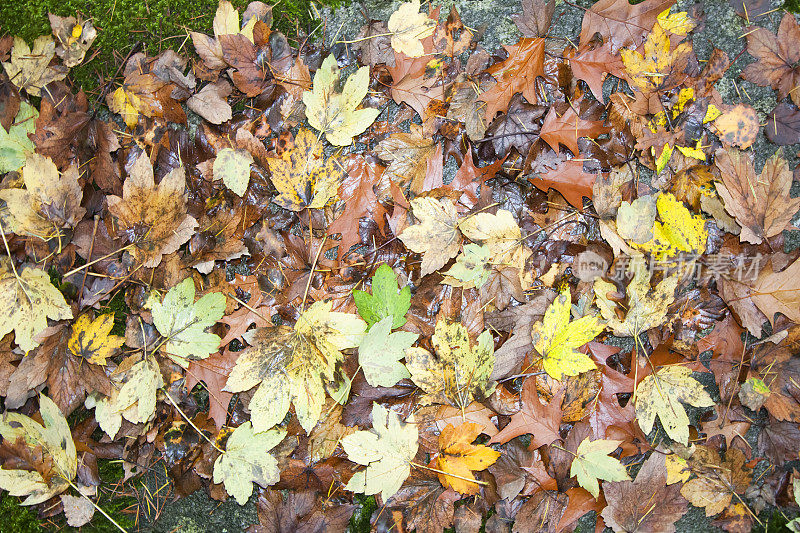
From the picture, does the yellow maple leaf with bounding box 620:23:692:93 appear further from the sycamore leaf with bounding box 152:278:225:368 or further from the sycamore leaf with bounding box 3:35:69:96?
the sycamore leaf with bounding box 3:35:69:96

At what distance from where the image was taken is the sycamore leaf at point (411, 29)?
202cm

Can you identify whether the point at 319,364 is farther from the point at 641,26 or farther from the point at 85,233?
the point at 641,26

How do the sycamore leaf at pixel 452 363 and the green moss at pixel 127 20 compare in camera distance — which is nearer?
the sycamore leaf at pixel 452 363

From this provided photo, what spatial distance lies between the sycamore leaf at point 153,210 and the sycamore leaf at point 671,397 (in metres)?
1.91

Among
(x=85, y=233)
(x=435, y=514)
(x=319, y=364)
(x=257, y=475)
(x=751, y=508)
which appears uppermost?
(x=85, y=233)

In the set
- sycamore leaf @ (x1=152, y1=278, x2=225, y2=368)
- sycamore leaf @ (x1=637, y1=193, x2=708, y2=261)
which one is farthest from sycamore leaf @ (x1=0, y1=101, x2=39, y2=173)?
sycamore leaf @ (x1=637, y1=193, x2=708, y2=261)

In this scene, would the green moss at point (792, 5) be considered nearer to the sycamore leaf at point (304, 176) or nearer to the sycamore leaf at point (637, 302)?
A: the sycamore leaf at point (637, 302)

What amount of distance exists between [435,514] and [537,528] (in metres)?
0.41

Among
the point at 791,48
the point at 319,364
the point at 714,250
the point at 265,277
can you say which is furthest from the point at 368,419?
the point at 791,48

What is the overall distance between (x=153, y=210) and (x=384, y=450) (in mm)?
1316

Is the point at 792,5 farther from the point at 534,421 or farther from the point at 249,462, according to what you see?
the point at 249,462

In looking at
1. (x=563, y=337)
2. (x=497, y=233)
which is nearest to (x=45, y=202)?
(x=497, y=233)

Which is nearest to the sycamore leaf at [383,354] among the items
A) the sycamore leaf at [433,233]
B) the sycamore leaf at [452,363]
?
the sycamore leaf at [452,363]

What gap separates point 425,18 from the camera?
6.63 feet
